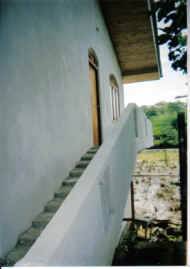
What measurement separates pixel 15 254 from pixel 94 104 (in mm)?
4837

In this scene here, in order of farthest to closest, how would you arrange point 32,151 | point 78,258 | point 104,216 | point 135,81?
1. point 135,81
2. point 32,151
3. point 104,216
4. point 78,258

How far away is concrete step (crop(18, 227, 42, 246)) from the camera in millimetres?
2511

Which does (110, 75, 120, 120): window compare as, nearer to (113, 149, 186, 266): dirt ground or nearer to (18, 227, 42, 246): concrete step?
(113, 149, 186, 266): dirt ground

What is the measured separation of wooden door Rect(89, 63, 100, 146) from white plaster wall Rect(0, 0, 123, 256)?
96cm

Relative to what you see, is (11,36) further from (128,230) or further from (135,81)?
(135,81)

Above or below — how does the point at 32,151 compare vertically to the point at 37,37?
below

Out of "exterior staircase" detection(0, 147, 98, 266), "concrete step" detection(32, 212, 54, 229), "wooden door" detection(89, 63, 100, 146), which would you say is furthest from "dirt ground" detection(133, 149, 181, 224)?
"concrete step" detection(32, 212, 54, 229)

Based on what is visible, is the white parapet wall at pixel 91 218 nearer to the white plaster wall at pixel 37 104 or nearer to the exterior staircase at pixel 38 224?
the exterior staircase at pixel 38 224

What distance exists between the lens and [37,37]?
3354 millimetres

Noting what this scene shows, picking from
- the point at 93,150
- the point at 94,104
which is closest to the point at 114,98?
the point at 94,104

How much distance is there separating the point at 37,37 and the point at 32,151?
1.64 metres

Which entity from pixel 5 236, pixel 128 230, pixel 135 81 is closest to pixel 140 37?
pixel 135 81

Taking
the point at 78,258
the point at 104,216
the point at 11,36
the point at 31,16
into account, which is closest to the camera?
the point at 78,258

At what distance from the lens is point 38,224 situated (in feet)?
9.34
